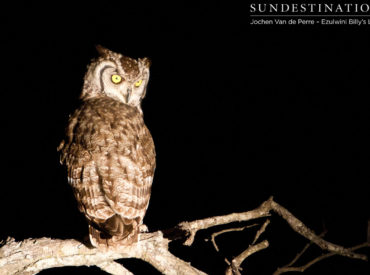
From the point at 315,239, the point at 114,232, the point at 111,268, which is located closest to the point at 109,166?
the point at 114,232

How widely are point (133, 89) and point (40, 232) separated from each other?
116 centimetres

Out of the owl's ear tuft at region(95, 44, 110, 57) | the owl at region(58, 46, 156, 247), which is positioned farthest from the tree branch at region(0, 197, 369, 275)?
the owl's ear tuft at region(95, 44, 110, 57)

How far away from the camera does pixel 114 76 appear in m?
1.67

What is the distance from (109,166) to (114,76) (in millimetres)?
577

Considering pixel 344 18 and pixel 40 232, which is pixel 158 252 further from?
pixel 344 18

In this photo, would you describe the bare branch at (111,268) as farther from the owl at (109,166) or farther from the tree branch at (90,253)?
the owl at (109,166)

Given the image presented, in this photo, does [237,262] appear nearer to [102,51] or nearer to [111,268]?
[111,268]

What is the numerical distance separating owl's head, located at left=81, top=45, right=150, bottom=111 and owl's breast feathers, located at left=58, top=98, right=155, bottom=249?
254 millimetres

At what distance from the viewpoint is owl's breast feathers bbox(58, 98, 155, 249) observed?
1207 mm

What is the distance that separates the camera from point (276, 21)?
7.13 ft

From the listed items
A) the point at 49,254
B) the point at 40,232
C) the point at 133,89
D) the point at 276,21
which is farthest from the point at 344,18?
the point at 40,232

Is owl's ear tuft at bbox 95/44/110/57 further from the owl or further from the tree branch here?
the tree branch

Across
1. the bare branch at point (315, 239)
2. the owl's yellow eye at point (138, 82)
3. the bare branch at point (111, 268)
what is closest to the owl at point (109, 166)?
the owl's yellow eye at point (138, 82)

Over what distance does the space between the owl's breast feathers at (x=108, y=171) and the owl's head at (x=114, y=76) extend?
0.25 metres
